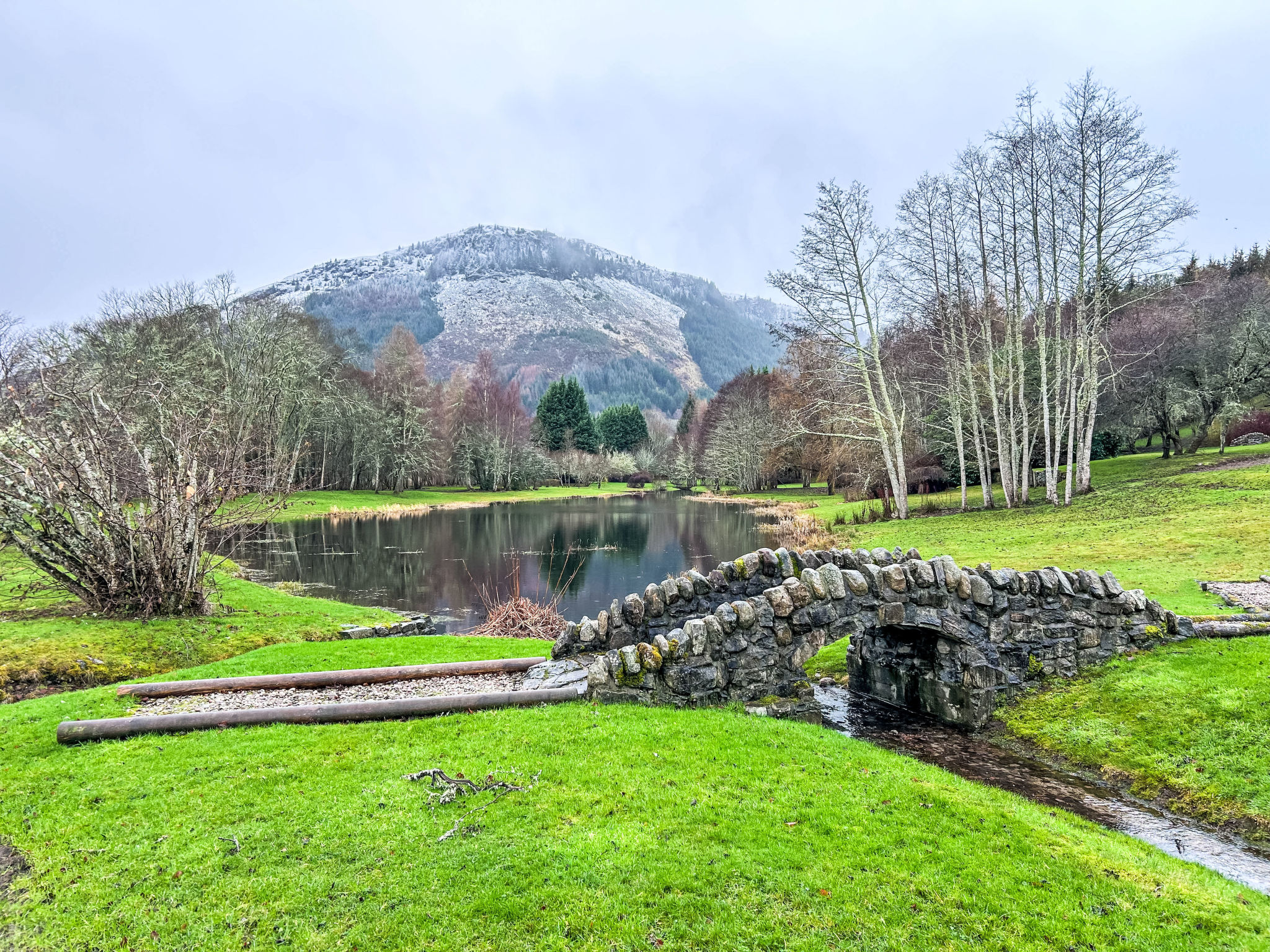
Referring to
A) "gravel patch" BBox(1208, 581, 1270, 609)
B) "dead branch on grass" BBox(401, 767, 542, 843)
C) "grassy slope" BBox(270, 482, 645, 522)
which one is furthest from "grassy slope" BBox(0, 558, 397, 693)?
"grassy slope" BBox(270, 482, 645, 522)

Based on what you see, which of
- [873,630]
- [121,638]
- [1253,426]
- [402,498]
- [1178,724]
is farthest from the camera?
[402,498]

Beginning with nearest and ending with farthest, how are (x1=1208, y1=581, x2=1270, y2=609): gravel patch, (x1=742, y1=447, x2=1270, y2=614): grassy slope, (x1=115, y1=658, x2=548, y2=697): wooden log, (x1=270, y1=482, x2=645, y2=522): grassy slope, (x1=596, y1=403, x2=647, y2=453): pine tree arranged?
(x1=115, y1=658, x2=548, y2=697): wooden log < (x1=1208, y1=581, x2=1270, y2=609): gravel patch < (x1=742, y1=447, x2=1270, y2=614): grassy slope < (x1=270, y1=482, x2=645, y2=522): grassy slope < (x1=596, y1=403, x2=647, y2=453): pine tree

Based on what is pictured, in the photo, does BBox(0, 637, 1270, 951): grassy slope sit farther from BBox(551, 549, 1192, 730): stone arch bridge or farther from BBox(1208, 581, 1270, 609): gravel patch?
BBox(1208, 581, 1270, 609): gravel patch

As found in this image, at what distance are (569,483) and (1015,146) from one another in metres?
71.4

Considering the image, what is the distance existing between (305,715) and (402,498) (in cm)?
5273

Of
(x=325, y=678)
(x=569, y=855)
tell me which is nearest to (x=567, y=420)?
(x=325, y=678)

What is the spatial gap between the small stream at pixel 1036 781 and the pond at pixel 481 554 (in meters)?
10.6

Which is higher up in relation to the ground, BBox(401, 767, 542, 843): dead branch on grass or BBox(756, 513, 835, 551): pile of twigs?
BBox(401, 767, 542, 843): dead branch on grass

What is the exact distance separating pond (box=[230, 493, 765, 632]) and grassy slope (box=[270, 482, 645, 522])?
3.14 meters

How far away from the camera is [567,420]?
92438 mm

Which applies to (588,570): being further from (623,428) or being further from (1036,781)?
(623,428)

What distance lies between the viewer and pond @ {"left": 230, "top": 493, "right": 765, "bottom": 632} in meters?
21.6

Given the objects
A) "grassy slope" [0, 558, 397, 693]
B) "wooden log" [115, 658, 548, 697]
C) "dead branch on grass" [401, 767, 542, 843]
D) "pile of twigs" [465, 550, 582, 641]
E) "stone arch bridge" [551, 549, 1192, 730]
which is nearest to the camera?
"dead branch on grass" [401, 767, 542, 843]

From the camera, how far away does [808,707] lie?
29.1 ft
